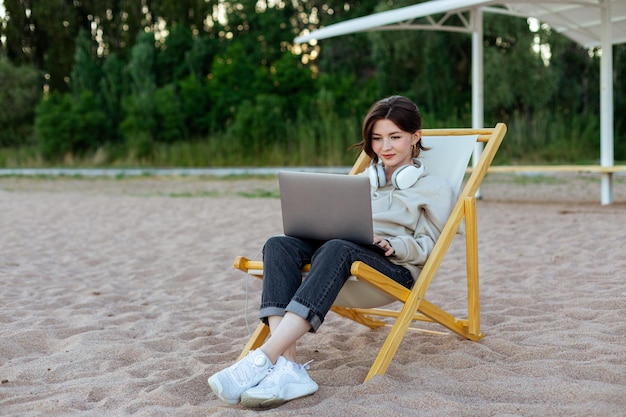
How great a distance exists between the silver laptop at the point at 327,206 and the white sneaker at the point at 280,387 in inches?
21.6

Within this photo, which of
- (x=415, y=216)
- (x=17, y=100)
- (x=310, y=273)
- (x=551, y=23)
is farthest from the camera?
(x=17, y=100)

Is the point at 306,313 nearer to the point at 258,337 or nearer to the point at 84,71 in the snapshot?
the point at 258,337

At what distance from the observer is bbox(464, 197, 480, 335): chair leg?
3246 millimetres

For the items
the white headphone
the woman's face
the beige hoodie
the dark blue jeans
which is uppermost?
the woman's face

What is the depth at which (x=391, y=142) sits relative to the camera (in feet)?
10.8

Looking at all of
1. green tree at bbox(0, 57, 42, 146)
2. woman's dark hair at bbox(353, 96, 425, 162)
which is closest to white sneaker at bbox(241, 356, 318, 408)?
woman's dark hair at bbox(353, 96, 425, 162)

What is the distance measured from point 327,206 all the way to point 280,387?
2.34 feet

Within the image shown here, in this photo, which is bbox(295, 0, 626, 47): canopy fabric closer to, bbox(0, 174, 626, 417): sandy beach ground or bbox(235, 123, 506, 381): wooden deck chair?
bbox(0, 174, 626, 417): sandy beach ground

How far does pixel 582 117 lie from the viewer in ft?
53.8

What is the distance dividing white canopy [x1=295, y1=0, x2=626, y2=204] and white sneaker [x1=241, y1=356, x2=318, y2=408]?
600 cm

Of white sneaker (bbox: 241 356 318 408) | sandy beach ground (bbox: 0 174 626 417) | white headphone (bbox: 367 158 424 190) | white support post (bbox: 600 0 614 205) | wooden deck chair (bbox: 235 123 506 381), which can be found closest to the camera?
white sneaker (bbox: 241 356 318 408)

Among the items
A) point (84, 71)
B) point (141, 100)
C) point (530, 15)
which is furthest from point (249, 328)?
point (84, 71)

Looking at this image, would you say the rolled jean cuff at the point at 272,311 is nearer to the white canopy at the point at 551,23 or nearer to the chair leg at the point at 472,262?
the chair leg at the point at 472,262

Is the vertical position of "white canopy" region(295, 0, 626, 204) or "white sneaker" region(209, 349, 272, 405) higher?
"white canopy" region(295, 0, 626, 204)
